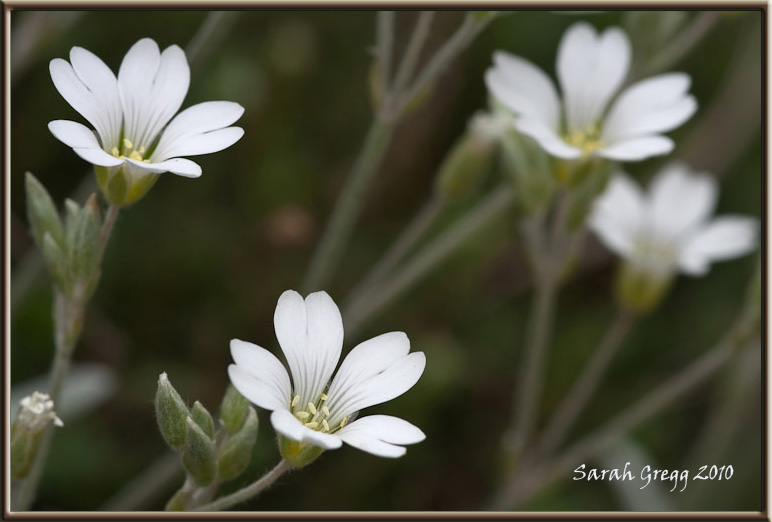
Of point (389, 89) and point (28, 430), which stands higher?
point (389, 89)

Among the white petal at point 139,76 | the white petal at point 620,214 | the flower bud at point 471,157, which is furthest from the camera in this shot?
the white petal at point 620,214

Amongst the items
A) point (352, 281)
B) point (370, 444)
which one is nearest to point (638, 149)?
point (370, 444)

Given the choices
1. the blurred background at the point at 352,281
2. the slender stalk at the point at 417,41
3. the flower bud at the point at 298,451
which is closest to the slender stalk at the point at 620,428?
the blurred background at the point at 352,281

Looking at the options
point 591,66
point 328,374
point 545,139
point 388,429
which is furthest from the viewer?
point 591,66

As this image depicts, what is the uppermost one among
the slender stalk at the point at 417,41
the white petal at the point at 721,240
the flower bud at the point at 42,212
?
the white petal at the point at 721,240

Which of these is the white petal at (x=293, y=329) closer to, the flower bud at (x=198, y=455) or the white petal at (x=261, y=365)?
the white petal at (x=261, y=365)

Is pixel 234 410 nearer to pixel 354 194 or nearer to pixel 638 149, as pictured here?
pixel 354 194

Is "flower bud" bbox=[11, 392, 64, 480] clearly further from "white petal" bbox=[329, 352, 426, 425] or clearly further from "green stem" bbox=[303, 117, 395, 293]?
"green stem" bbox=[303, 117, 395, 293]

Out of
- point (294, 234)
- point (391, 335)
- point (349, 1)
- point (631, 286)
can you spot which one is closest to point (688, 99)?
point (631, 286)
